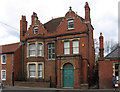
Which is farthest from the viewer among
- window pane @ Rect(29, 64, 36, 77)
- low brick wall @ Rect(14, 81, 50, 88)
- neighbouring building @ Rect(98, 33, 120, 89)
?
window pane @ Rect(29, 64, 36, 77)

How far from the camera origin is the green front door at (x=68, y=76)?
23288 millimetres

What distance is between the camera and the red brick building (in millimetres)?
23453

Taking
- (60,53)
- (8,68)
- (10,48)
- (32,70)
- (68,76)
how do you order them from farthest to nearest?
(10,48)
(8,68)
(32,70)
(60,53)
(68,76)

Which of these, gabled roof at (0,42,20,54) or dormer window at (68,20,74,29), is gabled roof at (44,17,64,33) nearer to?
dormer window at (68,20,74,29)

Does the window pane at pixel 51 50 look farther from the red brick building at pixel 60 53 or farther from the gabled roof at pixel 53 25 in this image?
the gabled roof at pixel 53 25

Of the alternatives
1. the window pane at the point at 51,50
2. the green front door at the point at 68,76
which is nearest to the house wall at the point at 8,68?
the window pane at the point at 51,50

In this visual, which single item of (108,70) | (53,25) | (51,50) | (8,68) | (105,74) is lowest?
(105,74)

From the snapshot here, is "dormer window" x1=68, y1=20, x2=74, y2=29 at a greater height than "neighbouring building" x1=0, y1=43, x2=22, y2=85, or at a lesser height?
greater

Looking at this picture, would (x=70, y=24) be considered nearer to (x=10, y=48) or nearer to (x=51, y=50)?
(x=51, y=50)

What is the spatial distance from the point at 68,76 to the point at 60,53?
13.8ft

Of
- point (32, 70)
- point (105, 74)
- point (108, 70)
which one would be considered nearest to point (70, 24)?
point (108, 70)

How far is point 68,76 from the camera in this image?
23.5 m

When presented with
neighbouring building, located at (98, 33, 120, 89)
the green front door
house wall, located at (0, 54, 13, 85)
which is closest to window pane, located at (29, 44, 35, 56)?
house wall, located at (0, 54, 13, 85)

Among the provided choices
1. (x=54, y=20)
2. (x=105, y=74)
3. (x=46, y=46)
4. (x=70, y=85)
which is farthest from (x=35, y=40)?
(x=105, y=74)
